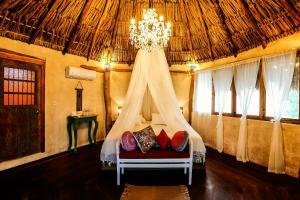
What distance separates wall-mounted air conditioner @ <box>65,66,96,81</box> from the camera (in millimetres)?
5211

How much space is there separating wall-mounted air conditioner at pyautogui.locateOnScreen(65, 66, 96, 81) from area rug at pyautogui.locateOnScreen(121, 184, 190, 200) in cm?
328

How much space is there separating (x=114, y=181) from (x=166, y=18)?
14.0ft

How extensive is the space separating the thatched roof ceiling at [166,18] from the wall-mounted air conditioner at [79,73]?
19.4 inches

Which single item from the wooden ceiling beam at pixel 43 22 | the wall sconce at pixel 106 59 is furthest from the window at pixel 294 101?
the wall sconce at pixel 106 59

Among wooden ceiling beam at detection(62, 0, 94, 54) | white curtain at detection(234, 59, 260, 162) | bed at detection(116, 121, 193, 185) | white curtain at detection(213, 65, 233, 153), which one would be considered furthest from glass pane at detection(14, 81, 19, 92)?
white curtain at detection(234, 59, 260, 162)

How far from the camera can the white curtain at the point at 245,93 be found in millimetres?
4574

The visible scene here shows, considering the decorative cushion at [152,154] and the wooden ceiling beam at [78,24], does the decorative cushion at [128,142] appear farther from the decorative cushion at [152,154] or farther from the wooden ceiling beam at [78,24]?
the wooden ceiling beam at [78,24]

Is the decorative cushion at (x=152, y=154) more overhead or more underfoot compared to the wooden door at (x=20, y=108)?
more underfoot

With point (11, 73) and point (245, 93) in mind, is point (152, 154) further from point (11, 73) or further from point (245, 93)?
point (11, 73)

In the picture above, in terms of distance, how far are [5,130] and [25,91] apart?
0.87 meters

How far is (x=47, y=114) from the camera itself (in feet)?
15.6

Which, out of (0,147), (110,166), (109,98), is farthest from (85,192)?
(109,98)

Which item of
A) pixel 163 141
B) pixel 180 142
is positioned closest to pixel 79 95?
pixel 163 141

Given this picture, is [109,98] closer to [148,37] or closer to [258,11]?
[148,37]
